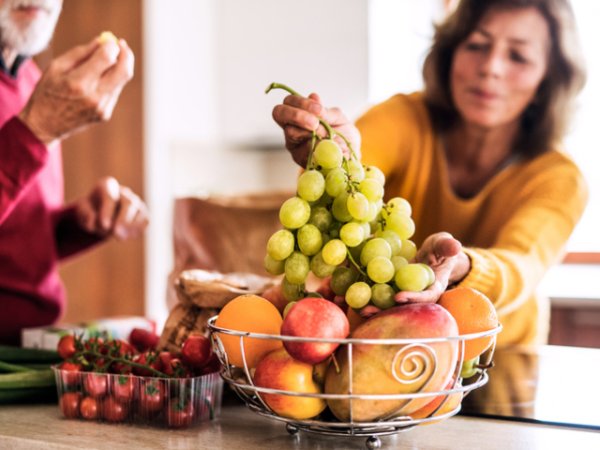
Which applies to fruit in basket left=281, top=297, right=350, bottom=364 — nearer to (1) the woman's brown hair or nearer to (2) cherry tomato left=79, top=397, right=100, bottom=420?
(2) cherry tomato left=79, top=397, right=100, bottom=420

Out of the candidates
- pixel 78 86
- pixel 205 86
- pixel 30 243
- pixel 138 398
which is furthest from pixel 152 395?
pixel 205 86

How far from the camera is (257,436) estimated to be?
79 cm

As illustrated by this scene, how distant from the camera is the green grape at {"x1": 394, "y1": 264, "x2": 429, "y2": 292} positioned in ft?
2.23

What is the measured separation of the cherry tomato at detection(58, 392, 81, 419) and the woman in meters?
0.86

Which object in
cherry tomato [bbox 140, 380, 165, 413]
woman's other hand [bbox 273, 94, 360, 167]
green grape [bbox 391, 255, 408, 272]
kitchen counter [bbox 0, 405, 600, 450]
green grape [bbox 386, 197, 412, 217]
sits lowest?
kitchen counter [bbox 0, 405, 600, 450]

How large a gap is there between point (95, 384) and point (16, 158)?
1.57 feet

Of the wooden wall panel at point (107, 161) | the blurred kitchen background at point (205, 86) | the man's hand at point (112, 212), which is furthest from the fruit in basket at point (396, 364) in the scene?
the wooden wall panel at point (107, 161)

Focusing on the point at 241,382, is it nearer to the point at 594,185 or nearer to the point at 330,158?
the point at 330,158

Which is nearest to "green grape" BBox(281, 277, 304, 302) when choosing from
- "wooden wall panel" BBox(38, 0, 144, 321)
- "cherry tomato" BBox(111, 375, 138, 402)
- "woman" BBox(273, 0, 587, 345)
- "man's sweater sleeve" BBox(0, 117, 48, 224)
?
"cherry tomato" BBox(111, 375, 138, 402)

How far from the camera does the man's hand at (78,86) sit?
1050 millimetres

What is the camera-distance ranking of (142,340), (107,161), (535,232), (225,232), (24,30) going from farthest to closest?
1. (107,161)
2. (225,232)
3. (24,30)
4. (535,232)
5. (142,340)

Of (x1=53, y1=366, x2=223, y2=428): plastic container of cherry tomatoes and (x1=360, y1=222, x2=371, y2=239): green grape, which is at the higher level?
(x1=360, y1=222, x2=371, y2=239): green grape

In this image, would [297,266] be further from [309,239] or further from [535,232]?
[535,232]

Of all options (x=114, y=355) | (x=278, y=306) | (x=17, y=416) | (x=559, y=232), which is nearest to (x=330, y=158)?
(x=278, y=306)
